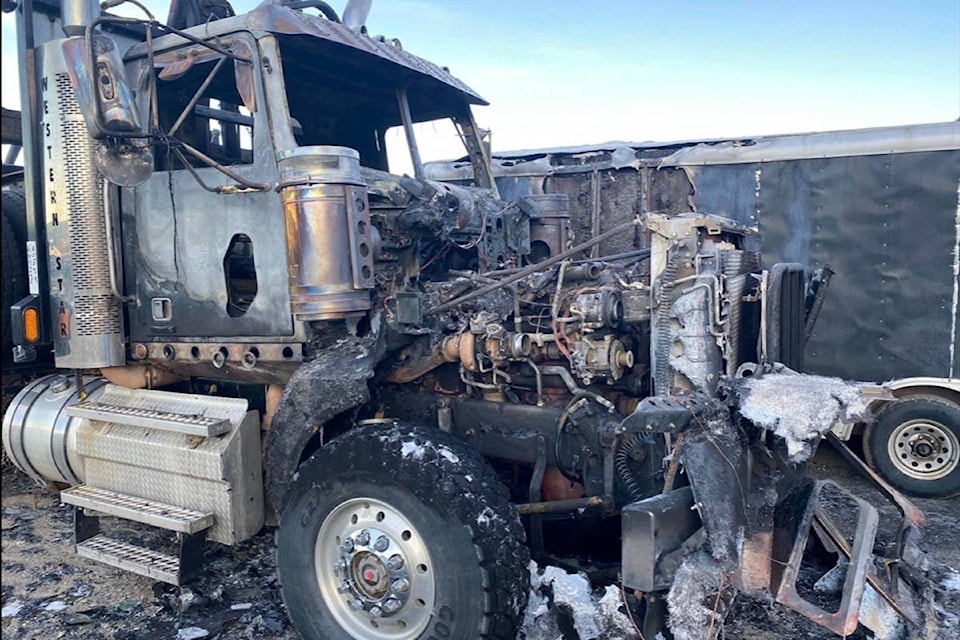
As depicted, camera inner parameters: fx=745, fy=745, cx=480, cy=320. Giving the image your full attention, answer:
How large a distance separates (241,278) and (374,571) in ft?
5.42

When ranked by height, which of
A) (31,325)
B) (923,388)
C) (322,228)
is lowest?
(923,388)

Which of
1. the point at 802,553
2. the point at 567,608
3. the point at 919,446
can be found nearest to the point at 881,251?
the point at 919,446

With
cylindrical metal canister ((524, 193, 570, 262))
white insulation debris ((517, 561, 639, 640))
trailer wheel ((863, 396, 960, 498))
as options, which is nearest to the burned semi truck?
white insulation debris ((517, 561, 639, 640))

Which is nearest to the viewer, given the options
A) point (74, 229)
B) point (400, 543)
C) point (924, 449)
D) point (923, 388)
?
point (400, 543)

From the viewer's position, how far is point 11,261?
16.6ft

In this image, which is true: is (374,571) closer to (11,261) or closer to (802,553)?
(802,553)

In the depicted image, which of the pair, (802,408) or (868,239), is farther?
(868,239)

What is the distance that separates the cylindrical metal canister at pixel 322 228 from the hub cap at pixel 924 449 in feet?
16.5

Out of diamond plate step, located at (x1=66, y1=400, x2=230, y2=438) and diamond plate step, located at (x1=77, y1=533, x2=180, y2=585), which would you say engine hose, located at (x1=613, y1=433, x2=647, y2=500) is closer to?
diamond plate step, located at (x1=66, y1=400, x2=230, y2=438)

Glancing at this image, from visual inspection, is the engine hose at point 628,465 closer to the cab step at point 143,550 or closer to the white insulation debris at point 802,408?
the white insulation debris at point 802,408

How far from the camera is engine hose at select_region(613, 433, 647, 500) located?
3.03 metres

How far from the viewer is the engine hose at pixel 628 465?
3031 millimetres

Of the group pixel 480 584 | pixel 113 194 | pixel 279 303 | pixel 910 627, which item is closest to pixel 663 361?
pixel 480 584

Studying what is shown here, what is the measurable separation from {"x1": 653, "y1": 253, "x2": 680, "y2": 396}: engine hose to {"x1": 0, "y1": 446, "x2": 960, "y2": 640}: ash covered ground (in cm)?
82
